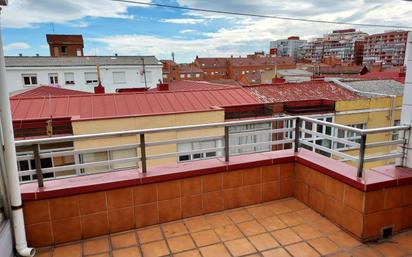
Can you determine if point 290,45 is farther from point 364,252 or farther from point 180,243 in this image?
point 180,243

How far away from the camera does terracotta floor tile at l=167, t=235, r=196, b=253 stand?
2756 mm

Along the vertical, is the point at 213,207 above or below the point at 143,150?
below

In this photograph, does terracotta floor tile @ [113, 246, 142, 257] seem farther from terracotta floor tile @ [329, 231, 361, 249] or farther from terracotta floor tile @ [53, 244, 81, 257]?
terracotta floor tile @ [329, 231, 361, 249]

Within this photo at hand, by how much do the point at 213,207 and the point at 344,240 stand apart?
1.41 m

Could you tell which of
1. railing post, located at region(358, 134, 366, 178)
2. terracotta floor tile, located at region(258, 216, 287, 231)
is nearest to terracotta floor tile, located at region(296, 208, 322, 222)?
terracotta floor tile, located at region(258, 216, 287, 231)

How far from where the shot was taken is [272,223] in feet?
10.5

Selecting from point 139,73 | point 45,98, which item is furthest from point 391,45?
point 45,98

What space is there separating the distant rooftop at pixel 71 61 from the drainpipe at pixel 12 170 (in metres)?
30.8

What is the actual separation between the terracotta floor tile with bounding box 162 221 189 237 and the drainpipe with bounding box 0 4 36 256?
4.07ft

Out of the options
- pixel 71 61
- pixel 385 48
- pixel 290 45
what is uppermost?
pixel 290 45

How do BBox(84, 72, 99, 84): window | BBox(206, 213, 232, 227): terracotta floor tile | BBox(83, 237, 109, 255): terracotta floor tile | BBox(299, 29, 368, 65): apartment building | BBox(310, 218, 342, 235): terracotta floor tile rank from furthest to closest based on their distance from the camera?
1. BBox(299, 29, 368, 65): apartment building
2. BBox(84, 72, 99, 84): window
3. BBox(206, 213, 232, 227): terracotta floor tile
4. BBox(310, 218, 342, 235): terracotta floor tile
5. BBox(83, 237, 109, 255): terracotta floor tile

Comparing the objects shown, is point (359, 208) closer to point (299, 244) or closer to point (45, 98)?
point (299, 244)

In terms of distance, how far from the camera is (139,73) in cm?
3312

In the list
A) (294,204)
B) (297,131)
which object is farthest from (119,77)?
(294,204)
